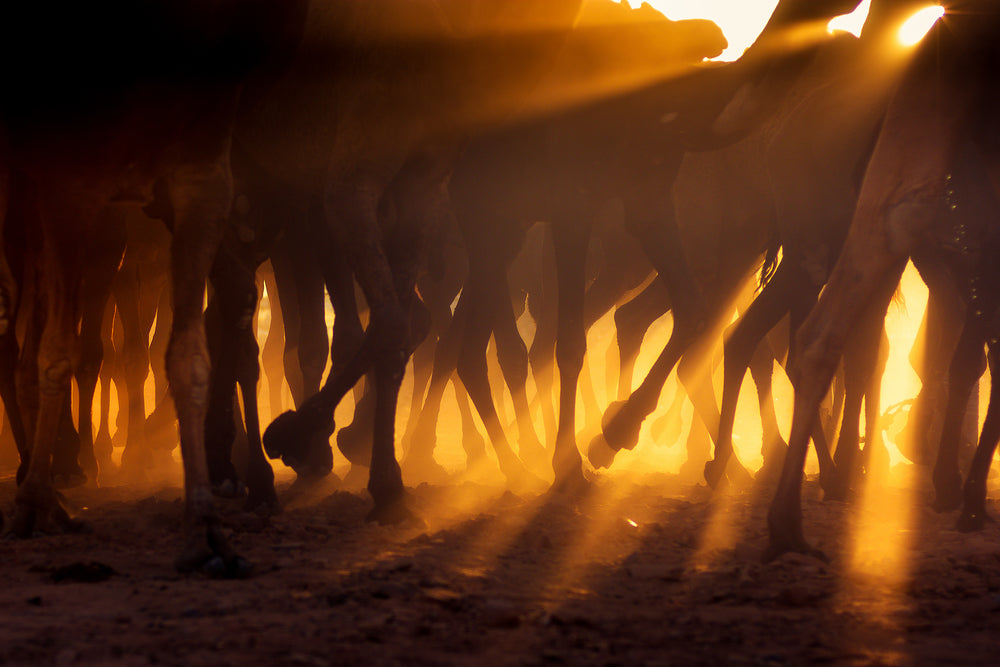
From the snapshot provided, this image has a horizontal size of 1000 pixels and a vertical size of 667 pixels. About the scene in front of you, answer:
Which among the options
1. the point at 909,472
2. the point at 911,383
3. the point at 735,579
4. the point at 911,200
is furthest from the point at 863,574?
the point at 911,383

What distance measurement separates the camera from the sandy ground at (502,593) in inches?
95.9

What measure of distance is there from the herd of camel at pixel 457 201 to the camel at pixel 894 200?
0.01 metres

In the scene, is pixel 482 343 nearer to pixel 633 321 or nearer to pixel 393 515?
pixel 633 321

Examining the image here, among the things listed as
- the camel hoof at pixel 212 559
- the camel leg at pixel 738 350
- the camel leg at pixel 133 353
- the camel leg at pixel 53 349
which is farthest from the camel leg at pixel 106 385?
the camel hoof at pixel 212 559

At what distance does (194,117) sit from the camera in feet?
12.8

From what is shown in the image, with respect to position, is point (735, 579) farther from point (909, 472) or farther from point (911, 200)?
point (909, 472)

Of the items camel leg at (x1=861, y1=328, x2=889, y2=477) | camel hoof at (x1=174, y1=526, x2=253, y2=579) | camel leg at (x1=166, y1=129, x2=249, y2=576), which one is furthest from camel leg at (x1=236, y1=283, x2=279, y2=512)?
camel leg at (x1=861, y1=328, x2=889, y2=477)

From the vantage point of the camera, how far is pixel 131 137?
4.01 metres

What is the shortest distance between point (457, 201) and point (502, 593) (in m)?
3.88

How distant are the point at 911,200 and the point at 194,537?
281 centimetres

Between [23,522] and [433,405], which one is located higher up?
[433,405]

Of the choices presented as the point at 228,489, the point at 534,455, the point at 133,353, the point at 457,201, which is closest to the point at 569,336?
the point at 457,201

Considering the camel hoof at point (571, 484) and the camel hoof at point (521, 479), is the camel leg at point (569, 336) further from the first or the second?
the camel hoof at point (521, 479)

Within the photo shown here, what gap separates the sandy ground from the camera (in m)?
2.44
